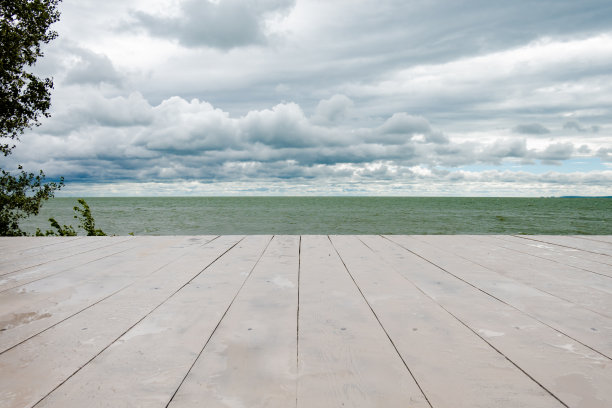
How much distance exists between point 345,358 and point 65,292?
7.45ft

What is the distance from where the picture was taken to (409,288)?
280 cm

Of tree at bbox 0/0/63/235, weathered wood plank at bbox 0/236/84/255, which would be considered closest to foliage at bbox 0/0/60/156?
tree at bbox 0/0/63/235

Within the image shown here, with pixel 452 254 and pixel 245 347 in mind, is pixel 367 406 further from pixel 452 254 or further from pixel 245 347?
pixel 452 254

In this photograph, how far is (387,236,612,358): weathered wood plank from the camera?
196cm

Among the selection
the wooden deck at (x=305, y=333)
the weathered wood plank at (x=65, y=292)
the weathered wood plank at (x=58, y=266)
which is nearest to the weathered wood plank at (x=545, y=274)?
the wooden deck at (x=305, y=333)

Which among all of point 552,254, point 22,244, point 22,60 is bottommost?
point 22,244

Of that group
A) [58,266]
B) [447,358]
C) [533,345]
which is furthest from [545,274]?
[58,266]

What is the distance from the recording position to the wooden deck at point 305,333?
1.40 m

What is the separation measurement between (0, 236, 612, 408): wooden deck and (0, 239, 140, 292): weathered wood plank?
0.11 feet

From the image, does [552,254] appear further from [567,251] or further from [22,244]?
[22,244]

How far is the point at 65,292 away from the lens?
2760 mm

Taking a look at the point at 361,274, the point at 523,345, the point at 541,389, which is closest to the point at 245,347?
the point at 541,389

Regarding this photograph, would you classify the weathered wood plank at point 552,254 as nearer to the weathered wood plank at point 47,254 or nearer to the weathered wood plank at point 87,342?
the weathered wood plank at point 87,342

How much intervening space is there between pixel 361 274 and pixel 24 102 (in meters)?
9.62
